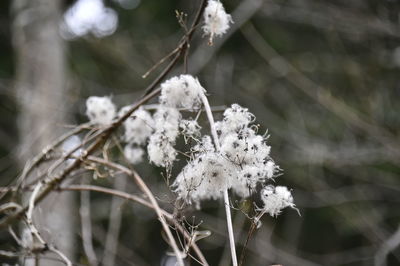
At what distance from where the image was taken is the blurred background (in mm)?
2941

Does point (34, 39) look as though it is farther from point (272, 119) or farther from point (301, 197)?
point (301, 197)

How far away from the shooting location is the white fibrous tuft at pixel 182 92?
1.13 metres

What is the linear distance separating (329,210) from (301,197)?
4.01 ft

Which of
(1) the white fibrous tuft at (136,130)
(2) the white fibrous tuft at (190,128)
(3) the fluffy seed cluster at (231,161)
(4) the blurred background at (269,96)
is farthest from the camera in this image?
(4) the blurred background at (269,96)

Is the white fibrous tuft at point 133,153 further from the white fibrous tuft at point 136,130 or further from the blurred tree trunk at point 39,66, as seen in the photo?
the blurred tree trunk at point 39,66

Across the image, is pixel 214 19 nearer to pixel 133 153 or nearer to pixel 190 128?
pixel 190 128

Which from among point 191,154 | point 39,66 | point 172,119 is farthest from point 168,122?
point 39,66

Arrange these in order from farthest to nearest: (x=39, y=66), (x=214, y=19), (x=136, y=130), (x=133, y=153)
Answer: (x=39, y=66)
(x=133, y=153)
(x=136, y=130)
(x=214, y=19)

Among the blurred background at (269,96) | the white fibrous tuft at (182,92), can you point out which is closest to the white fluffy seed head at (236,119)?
the white fibrous tuft at (182,92)

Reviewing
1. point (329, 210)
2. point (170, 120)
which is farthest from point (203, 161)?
point (329, 210)

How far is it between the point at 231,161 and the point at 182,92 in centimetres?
26

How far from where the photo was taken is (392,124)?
11.1 ft

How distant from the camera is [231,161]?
3.13 ft

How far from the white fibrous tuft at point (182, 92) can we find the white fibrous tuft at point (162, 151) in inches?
3.5
